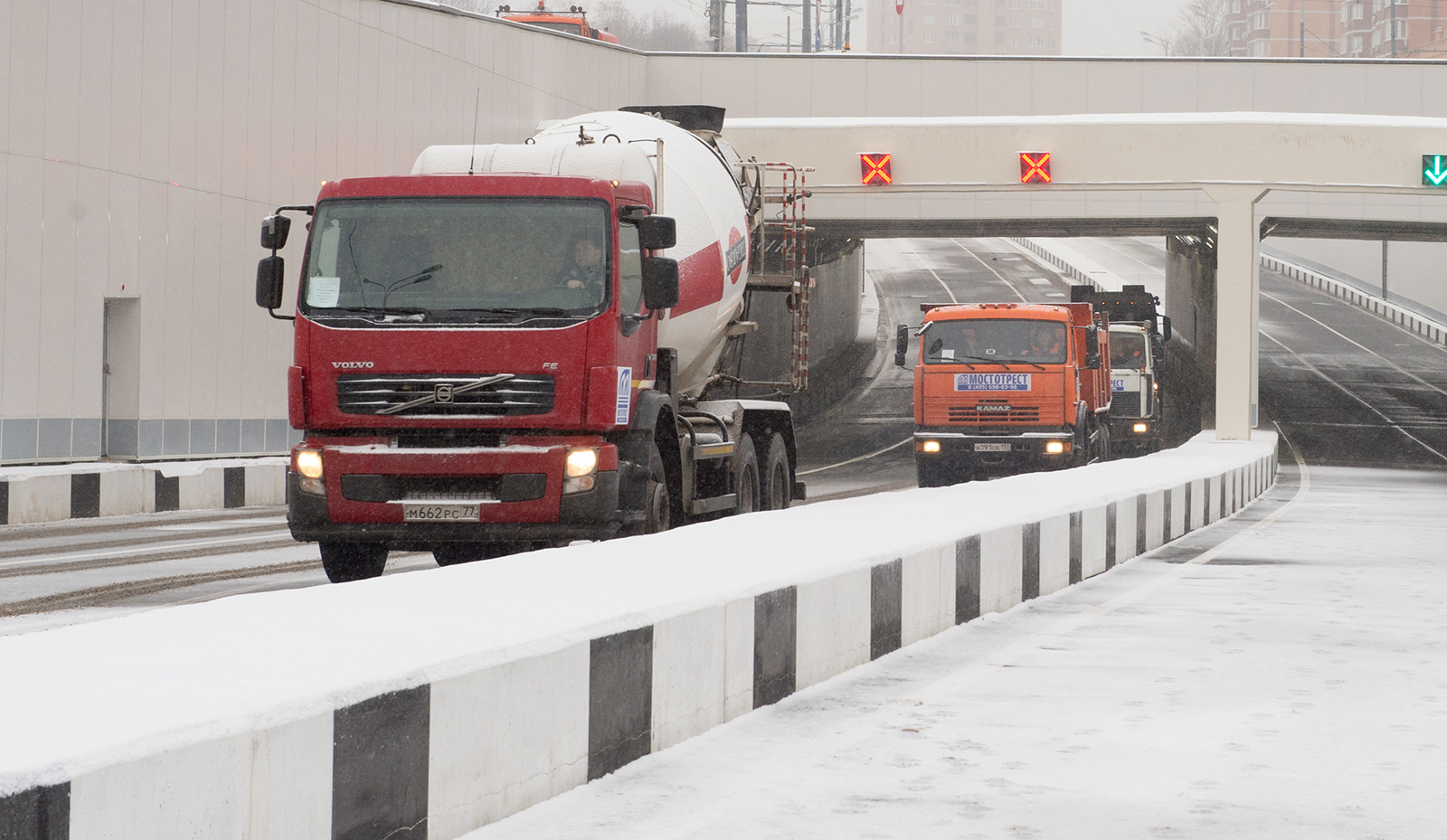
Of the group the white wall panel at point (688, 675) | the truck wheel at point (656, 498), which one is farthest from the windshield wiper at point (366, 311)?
the white wall panel at point (688, 675)

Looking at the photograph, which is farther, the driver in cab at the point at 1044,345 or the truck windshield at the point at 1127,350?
the truck windshield at the point at 1127,350

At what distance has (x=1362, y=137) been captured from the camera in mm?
31750

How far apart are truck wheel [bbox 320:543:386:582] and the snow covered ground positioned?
433 cm

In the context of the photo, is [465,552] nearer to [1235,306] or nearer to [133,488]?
[133,488]

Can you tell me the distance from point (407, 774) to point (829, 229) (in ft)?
125

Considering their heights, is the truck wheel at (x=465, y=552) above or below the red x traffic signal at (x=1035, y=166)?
below

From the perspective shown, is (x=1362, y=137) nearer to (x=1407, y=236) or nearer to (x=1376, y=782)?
(x=1407, y=236)

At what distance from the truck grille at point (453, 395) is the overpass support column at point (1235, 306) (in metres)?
22.3

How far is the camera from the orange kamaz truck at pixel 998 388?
28.0m

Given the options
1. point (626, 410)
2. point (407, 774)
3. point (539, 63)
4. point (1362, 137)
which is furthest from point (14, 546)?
point (1362, 137)

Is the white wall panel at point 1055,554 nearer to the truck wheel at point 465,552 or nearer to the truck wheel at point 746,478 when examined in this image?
the truck wheel at point 746,478

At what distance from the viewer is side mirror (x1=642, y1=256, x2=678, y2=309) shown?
491 inches

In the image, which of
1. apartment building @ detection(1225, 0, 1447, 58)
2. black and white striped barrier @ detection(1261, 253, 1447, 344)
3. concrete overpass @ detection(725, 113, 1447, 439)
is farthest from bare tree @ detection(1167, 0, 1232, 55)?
concrete overpass @ detection(725, 113, 1447, 439)

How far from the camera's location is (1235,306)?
1276 inches
